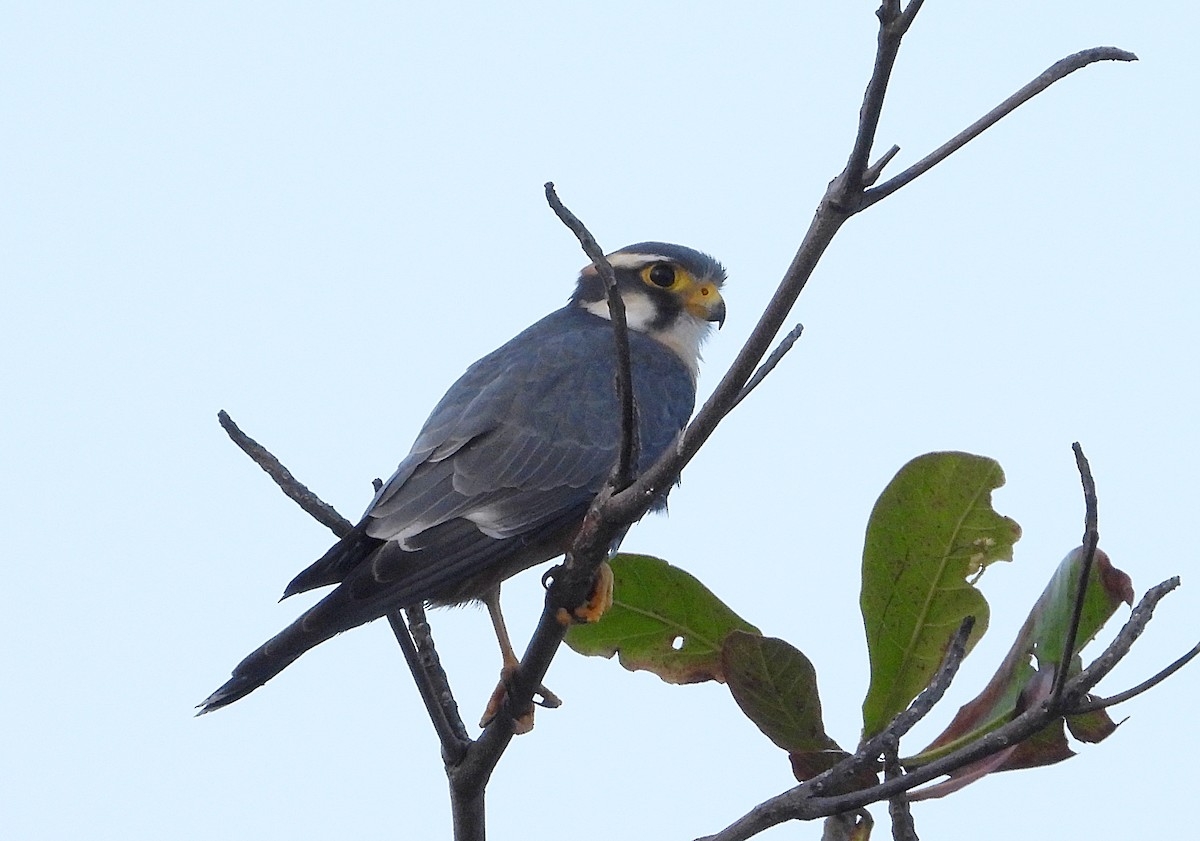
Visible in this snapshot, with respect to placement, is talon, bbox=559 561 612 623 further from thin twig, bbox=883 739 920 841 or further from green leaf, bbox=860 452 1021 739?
thin twig, bbox=883 739 920 841

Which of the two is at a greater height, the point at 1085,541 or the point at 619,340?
the point at 619,340

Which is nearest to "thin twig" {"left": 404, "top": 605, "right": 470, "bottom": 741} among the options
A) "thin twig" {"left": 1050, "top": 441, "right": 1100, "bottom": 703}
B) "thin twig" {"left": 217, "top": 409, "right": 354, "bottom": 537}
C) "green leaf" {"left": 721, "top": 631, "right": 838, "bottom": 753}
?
"thin twig" {"left": 217, "top": 409, "right": 354, "bottom": 537}

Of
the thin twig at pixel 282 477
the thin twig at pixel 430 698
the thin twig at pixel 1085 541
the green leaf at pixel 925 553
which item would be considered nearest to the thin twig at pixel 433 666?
the thin twig at pixel 430 698

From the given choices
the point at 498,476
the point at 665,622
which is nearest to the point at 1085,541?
the point at 665,622

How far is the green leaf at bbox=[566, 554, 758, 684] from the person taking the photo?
11.7ft

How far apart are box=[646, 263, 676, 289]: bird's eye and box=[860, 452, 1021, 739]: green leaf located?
2320 millimetres

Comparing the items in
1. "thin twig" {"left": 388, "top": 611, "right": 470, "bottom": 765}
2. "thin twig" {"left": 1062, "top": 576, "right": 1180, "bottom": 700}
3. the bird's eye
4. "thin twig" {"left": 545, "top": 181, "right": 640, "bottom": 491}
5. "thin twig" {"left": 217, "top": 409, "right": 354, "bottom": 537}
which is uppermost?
the bird's eye

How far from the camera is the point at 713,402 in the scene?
2.73 m

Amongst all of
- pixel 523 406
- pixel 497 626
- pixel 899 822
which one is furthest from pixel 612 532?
pixel 523 406

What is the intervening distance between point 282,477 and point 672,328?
2.09 metres

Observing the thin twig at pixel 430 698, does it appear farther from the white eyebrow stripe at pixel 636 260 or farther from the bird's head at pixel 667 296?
the white eyebrow stripe at pixel 636 260

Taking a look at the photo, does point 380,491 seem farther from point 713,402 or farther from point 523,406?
point 713,402

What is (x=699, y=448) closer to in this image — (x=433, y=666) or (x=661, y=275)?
(x=433, y=666)

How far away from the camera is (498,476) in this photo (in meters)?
4.19
